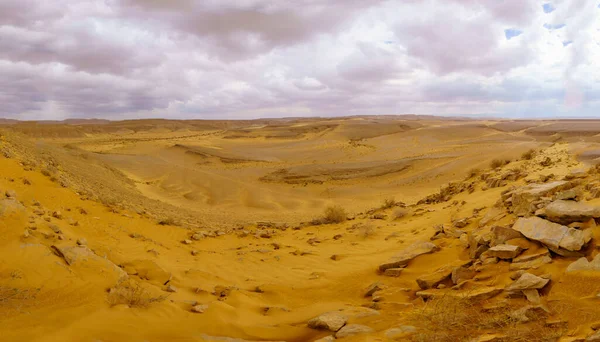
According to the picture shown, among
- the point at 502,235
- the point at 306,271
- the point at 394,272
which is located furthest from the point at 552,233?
the point at 306,271

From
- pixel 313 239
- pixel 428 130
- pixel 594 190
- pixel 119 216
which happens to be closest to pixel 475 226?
pixel 594 190

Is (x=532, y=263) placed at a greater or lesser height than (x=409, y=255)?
greater

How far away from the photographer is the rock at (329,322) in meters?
4.18

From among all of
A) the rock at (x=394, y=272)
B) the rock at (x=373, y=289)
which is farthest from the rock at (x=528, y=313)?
→ the rock at (x=394, y=272)

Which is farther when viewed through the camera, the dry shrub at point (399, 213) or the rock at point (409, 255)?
the dry shrub at point (399, 213)

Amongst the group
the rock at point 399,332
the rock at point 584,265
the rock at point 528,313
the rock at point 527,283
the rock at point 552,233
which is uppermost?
the rock at point 552,233

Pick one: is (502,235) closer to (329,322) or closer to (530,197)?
(530,197)

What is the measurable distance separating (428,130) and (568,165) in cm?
4599

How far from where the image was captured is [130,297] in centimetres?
434

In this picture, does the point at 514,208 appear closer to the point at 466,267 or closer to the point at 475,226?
the point at 475,226

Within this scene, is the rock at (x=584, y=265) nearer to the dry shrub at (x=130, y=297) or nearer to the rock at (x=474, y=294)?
the rock at (x=474, y=294)

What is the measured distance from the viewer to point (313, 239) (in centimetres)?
915

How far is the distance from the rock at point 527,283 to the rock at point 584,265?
0.35 m

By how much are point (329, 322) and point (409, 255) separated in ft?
8.48
